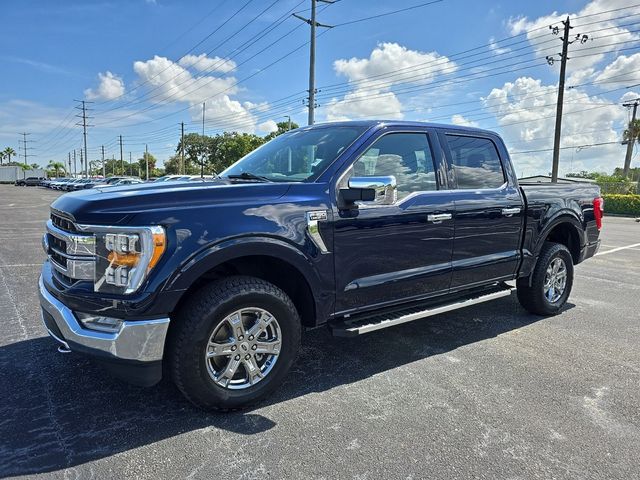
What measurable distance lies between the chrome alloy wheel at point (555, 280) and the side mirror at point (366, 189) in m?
2.72

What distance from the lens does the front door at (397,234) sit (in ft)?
11.5

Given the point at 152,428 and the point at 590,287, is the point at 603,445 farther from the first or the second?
the point at 590,287

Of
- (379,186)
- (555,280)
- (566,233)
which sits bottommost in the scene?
(555,280)

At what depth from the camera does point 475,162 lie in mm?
4613

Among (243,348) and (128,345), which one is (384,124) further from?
(128,345)

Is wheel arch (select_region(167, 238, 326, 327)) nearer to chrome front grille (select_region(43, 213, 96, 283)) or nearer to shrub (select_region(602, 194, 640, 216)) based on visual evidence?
chrome front grille (select_region(43, 213, 96, 283))

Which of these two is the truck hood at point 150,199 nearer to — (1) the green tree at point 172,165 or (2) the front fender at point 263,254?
(2) the front fender at point 263,254

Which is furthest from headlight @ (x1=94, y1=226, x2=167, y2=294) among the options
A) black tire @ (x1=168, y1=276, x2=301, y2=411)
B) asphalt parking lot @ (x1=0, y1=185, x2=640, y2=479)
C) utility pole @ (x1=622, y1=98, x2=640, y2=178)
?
utility pole @ (x1=622, y1=98, x2=640, y2=178)

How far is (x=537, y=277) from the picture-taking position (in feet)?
16.7

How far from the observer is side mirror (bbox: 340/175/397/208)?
125 inches

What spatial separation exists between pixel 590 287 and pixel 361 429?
538 cm

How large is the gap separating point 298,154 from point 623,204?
27156 millimetres

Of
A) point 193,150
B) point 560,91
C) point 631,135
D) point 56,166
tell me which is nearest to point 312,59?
point 560,91

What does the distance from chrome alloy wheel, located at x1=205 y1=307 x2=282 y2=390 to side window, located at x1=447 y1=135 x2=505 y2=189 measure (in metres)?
2.26
